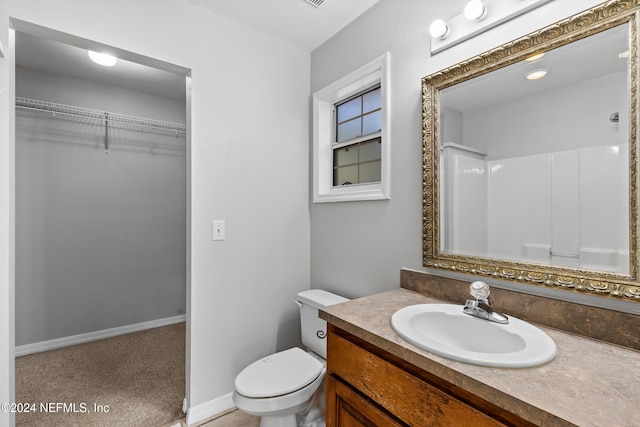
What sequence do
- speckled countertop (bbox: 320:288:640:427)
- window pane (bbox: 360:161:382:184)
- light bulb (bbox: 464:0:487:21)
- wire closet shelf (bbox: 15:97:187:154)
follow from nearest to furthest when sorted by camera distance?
1. speckled countertop (bbox: 320:288:640:427)
2. light bulb (bbox: 464:0:487:21)
3. window pane (bbox: 360:161:382:184)
4. wire closet shelf (bbox: 15:97:187:154)

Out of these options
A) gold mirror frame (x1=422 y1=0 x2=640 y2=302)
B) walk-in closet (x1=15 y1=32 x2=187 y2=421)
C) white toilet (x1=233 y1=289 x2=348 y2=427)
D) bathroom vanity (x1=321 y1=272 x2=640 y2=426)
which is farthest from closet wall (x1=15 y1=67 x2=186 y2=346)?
gold mirror frame (x1=422 y1=0 x2=640 y2=302)

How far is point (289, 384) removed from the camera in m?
1.36

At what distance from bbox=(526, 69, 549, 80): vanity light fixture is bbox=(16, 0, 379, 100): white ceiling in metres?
1.02

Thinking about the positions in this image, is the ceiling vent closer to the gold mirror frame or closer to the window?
the window

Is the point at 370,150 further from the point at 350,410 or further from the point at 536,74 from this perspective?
the point at 350,410

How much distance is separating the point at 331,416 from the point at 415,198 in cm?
101

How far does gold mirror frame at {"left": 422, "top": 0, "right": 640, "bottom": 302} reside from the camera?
33.7 inches

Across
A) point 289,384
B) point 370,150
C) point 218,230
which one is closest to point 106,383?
point 218,230

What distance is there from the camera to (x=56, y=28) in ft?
4.27

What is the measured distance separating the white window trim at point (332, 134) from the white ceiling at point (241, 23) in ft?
1.14

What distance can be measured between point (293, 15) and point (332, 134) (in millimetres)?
767

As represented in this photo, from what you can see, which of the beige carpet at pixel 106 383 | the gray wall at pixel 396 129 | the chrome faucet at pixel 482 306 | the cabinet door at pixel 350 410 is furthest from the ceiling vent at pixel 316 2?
the beige carpet at pixel 106 383

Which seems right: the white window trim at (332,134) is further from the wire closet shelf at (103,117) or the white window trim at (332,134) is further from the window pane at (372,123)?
the wire closet shelf at (103,117)

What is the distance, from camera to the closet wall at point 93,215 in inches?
93.7
